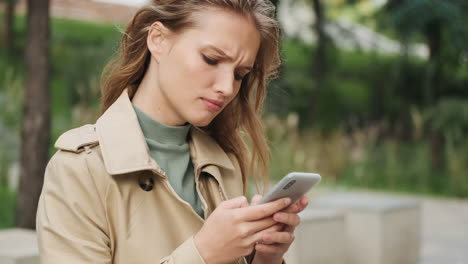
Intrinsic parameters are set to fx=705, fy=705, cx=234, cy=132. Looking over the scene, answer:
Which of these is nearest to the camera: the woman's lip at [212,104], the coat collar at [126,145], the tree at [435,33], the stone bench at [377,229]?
the coat collar at [126,145]

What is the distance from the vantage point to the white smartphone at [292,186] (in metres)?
1.59

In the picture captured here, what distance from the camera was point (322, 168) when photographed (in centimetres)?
1120

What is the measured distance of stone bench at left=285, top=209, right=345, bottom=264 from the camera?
4.91 meters

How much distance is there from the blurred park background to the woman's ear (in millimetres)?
4831

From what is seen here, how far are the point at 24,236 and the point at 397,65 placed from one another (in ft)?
34.5

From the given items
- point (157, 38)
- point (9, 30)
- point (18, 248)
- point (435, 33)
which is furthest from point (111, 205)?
point (9, 30)

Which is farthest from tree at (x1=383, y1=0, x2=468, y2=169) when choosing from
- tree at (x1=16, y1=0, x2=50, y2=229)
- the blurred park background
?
tree at (x1=16, y1=0, x2=50, y2=229)

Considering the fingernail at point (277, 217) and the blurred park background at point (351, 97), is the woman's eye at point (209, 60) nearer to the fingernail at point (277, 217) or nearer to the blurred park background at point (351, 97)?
the fingernail at point (277, 217)

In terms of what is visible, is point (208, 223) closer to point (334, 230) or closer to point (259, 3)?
point (259, 3)

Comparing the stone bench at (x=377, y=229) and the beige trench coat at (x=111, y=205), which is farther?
the stone bench at (x=377, y=229)

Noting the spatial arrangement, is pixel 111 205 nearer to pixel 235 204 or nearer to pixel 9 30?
pixel 235 204

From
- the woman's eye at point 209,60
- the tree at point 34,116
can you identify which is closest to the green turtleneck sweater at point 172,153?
the woman's eye at point 209,60

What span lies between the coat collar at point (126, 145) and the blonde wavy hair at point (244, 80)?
11 centimetres

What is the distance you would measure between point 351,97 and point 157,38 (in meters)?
15.2
